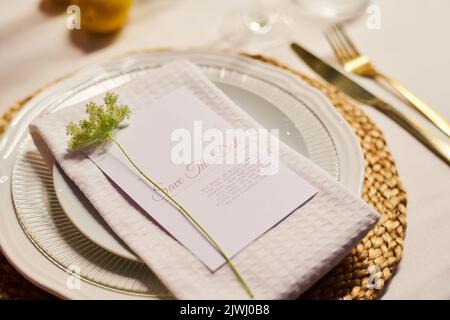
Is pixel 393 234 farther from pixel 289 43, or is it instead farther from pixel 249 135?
pixel 289 43

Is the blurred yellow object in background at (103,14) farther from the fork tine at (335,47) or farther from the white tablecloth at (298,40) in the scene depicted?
the fork tine at (335,47)

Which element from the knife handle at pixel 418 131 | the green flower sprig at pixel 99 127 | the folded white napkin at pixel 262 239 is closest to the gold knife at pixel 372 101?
the knife handle at pixel 418 131

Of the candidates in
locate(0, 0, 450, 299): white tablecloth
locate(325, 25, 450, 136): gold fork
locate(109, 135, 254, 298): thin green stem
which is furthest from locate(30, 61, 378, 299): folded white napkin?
locate(325, 25, 450, 136): gold fork

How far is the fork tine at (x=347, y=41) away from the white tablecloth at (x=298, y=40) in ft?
0.08

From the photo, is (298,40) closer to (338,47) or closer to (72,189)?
(338,47)

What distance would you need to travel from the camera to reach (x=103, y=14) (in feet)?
2.81

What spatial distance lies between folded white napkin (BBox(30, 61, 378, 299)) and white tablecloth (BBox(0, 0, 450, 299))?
0.16 meters

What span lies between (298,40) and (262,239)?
47 cm

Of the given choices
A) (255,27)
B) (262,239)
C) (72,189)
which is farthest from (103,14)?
(262,239)

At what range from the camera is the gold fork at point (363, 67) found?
0.75 meters

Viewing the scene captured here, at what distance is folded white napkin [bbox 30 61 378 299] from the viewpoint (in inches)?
20.1

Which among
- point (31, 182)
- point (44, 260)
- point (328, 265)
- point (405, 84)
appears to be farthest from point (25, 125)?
point (405, 84)

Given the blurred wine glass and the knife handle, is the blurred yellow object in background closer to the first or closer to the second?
the blurred wine glass

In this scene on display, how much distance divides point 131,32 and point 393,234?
0.57 metres
